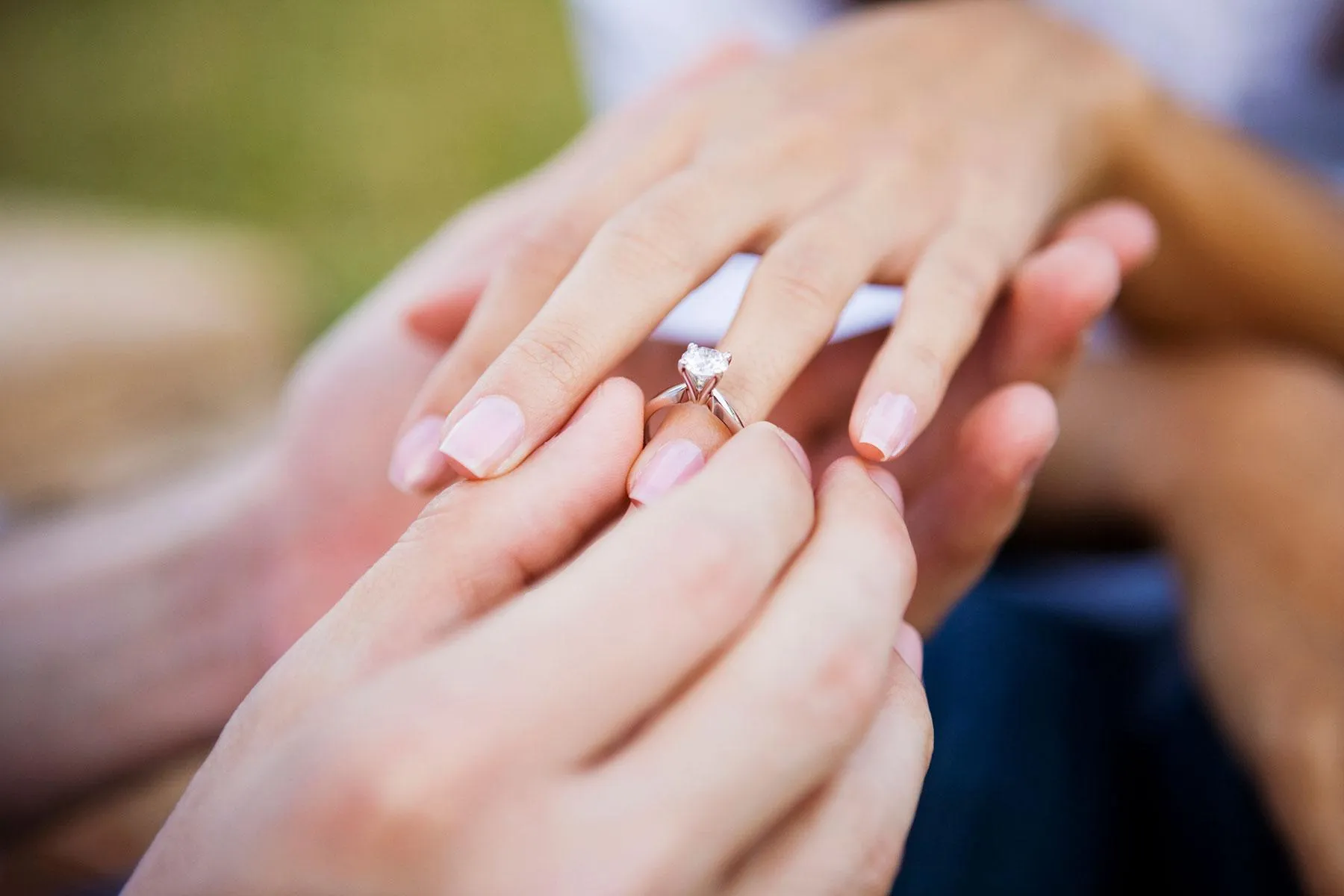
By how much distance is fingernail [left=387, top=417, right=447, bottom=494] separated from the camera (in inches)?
33.6

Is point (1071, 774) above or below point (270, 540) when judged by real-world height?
below

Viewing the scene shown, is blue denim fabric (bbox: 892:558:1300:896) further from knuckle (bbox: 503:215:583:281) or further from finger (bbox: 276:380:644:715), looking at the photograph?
knuckle (bbox: 503:215:583:281)

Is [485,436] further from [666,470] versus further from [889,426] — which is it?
[889,426]

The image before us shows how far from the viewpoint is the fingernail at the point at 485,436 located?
0.73 metres

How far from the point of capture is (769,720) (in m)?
0.53

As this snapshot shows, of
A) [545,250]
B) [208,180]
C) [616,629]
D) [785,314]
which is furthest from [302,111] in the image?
[616,629]

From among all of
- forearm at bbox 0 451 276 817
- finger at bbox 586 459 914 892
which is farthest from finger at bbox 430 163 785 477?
forearm at bbox 0 451 276 817

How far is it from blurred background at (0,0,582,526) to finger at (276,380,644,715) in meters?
1.57

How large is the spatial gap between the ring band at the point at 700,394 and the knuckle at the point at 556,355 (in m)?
0.07

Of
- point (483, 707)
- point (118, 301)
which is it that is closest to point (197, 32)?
point (118, 301)

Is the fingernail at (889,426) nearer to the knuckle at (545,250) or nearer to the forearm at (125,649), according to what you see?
the knuckle at (545,250)

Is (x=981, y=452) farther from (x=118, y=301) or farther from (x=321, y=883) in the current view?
(x=118, y=301)

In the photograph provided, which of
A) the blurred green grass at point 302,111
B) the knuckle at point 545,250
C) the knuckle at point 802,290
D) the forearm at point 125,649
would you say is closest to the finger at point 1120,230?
the knuckle at point 802,290

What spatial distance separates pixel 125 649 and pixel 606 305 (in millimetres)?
1160
